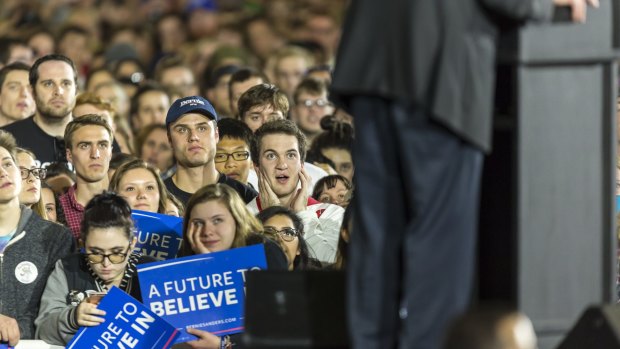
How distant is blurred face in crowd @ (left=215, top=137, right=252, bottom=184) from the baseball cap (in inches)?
11.9

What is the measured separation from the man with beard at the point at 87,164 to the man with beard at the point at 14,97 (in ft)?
6.19

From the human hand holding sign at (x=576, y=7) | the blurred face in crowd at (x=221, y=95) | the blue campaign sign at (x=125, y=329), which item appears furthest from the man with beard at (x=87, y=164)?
the human hand holding sign at (x=576, y=7)

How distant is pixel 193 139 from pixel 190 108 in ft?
0.60

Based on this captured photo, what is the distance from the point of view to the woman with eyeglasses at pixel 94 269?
7188 mm

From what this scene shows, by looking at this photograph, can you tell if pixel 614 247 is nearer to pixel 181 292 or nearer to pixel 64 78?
pixel 181 292

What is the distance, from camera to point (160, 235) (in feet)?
25.4

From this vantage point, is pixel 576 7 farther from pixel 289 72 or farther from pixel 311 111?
pixel 289 72

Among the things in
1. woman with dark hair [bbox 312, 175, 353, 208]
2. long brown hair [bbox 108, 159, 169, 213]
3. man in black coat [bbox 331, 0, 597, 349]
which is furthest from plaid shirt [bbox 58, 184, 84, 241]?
man in black coat [bbox 331, 0, 597, 349]

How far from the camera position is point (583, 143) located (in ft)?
16.1

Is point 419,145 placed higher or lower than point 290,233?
higher

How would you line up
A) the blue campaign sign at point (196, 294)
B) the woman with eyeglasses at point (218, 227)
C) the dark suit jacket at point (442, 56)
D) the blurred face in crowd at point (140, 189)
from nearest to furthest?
the dark suit jacket at point (442, 56)
the blue campaign sign at point (196, 294)
the woman with eyeglasses at point (218, 227)
the blurred face in crowd at point (140, 189)

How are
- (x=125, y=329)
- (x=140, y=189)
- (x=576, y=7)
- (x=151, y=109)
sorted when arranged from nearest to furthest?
(x=576, y=7)
(x=125, y=329)
(x=140, y=189)
(x=151, y=109)

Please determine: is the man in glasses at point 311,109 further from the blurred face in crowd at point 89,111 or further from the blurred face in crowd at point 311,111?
the blurred face in crowd at point 89,111

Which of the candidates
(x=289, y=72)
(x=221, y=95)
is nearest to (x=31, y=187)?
(x=221, y=95)
